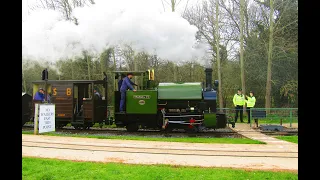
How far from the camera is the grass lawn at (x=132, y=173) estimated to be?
524 centimetres

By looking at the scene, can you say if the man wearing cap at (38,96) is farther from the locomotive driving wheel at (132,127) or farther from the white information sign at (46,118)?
the locomotive driving wheel at (132,127)

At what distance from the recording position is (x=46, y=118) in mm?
10789

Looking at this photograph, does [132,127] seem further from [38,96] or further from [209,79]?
[38,96]

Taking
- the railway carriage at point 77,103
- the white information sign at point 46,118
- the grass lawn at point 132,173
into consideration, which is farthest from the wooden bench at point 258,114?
the white information sign at point 46,118

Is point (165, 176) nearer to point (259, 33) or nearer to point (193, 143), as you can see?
point (193, 143)

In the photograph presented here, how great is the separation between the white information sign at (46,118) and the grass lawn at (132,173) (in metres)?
4.59

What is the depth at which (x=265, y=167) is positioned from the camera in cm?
608

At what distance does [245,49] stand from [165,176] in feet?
61.6

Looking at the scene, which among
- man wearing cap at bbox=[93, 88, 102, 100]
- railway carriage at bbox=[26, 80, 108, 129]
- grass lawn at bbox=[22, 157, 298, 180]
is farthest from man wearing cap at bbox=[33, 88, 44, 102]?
grass lawn at bbox=[22, 157, 298, 180]

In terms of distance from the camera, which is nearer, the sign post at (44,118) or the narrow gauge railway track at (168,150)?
the narrow gauge railway track at (168,150)

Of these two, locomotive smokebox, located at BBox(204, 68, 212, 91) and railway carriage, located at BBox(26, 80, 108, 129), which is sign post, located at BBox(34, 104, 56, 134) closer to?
railway carriage, located at BBox(26, 80, 108, 129)

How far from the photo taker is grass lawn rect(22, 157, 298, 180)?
5238 millimetres
